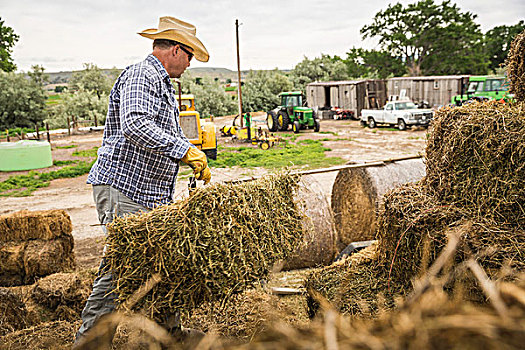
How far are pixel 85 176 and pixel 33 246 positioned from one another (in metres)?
9.71

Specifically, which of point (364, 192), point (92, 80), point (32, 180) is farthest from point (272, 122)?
point (92, 80)

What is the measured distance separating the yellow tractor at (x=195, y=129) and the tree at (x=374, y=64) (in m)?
35.8

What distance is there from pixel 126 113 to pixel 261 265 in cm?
147

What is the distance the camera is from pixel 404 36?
44438 mm

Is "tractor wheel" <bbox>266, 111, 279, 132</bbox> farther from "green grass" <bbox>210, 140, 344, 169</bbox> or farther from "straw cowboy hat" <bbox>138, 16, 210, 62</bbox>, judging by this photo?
"straw cowboy hat" <bbox>138, 16, 210, 62</bbox>

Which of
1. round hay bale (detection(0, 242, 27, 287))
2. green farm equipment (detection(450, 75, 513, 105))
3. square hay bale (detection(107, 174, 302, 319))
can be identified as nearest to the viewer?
square hay bale (detection(107, 174, 302, 319))

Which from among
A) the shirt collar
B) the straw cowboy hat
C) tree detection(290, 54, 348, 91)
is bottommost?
the shirt collar

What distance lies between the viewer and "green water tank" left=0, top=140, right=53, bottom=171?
1537cm

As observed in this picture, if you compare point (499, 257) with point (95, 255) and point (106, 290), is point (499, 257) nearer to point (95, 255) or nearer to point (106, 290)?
point (106, 290)

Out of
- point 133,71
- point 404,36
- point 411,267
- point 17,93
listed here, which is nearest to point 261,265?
point 411,267

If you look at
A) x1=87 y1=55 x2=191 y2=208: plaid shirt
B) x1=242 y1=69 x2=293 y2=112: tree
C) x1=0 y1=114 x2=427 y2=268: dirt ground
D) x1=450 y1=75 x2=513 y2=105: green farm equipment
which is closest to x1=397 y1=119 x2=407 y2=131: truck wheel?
x1=0 y1=114 x2=427 y2=268: dirt ground

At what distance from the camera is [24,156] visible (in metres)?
15.5

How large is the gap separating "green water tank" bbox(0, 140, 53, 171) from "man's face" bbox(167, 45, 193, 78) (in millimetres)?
14254

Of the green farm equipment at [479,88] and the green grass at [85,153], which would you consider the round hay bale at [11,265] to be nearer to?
the green grass at [85,153]
